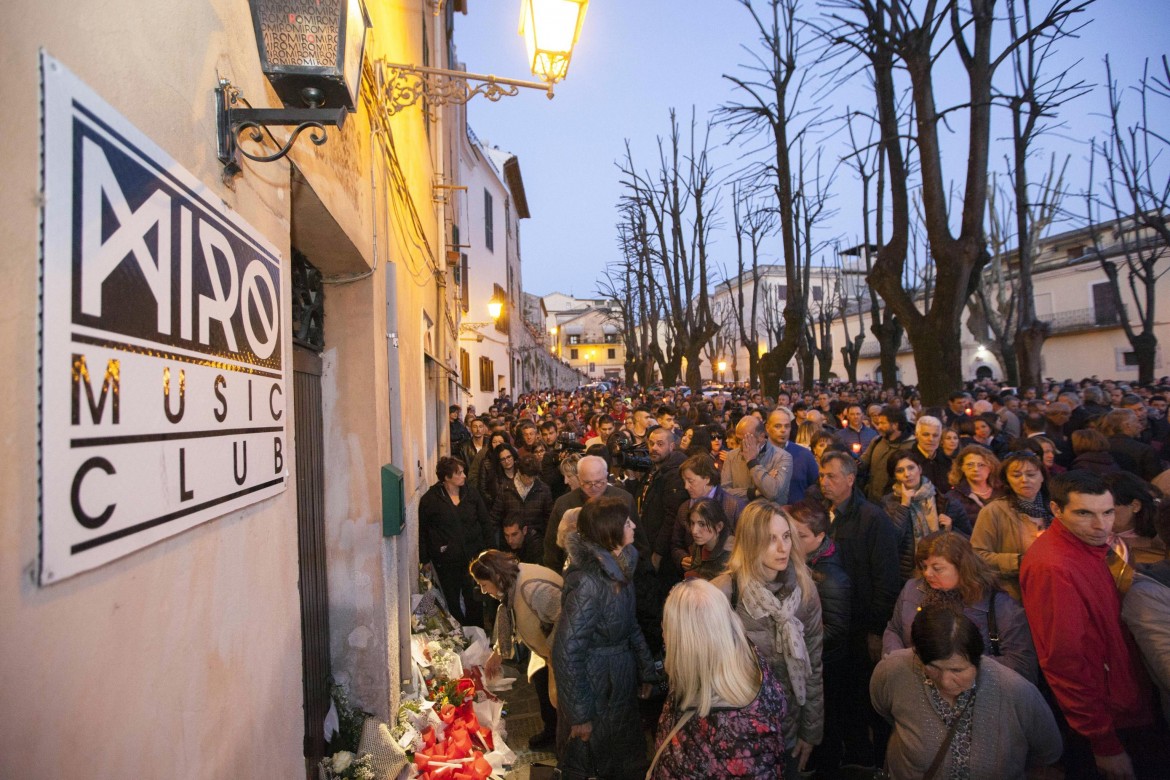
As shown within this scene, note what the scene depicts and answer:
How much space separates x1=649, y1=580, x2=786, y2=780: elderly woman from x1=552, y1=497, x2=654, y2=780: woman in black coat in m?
0.71

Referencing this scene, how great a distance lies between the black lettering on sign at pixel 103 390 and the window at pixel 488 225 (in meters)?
25.3

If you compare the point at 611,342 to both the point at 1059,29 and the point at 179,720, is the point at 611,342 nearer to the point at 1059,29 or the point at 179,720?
the point at 1059,29

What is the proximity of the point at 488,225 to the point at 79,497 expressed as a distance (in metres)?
26.9

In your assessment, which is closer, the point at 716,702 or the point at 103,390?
the point at 103,390

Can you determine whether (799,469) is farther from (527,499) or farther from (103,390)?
(103,390)

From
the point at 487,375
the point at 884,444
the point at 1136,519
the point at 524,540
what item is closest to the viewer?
the point at 1136,519

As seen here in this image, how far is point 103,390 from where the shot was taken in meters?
1.33

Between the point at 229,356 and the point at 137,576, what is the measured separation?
71 centimetres

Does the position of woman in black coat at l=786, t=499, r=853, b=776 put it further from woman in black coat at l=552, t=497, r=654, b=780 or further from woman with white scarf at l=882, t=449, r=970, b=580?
woman in black coat at l=552, t=497, r=654, b=780

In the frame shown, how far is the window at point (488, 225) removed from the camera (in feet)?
86.5

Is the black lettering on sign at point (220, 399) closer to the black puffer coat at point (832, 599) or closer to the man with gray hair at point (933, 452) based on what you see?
the black puffer coat at point (832, 599)

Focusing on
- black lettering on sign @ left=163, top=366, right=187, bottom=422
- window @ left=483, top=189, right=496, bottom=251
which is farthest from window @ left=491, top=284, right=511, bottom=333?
black lettering on sign @ left=163, top=366, right=187, bottom=422

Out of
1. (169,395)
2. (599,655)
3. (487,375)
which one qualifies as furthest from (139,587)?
(487,375)

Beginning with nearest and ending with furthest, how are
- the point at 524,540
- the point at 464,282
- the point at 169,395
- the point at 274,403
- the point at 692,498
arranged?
the point at 169,395, the point at 274,403, the point at 692,498, the point at 524,540, the point at 464,282
